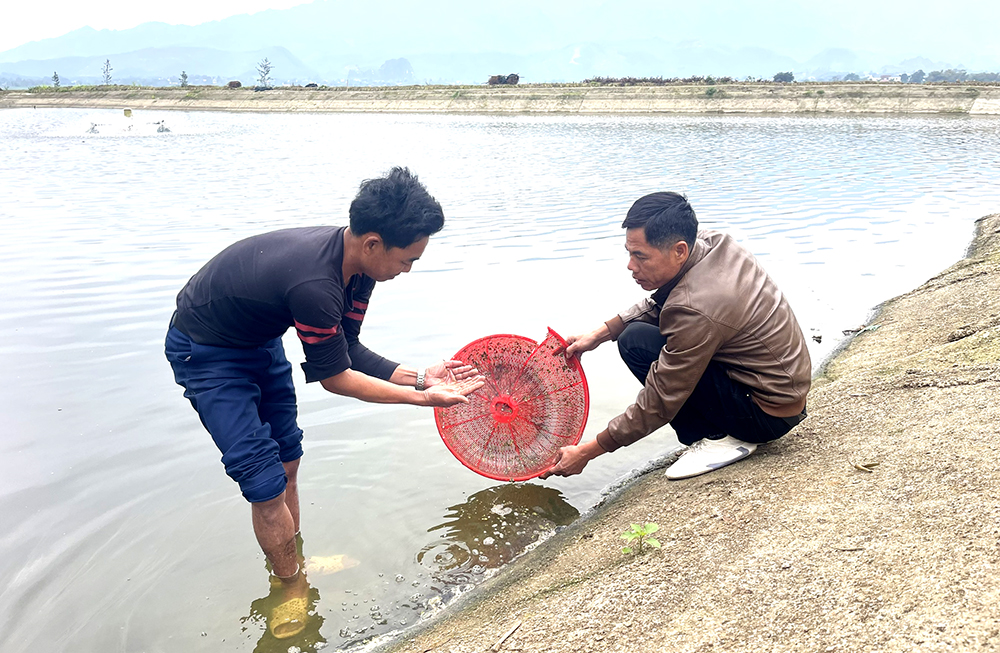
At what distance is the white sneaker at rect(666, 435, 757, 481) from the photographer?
3609mm

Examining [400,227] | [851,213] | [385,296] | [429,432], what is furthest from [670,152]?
[400,227]

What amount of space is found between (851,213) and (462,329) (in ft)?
28.4

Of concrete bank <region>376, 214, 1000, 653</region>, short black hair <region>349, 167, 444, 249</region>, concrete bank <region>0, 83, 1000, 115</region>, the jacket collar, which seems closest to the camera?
concrete bank <region>376, 214, 1000, 653</region>

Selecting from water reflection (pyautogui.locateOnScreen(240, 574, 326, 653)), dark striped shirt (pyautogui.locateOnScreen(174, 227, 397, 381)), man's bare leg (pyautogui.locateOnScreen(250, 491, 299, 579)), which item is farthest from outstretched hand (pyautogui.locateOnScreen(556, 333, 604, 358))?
water reflection (pyautogui.locateOnScreen(240, 574, 326, 653))

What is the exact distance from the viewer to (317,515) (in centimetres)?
415

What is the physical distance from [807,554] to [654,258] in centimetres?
139

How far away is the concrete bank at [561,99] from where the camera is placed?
3978 centimetres

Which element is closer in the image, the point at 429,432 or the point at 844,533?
the point at 844,533

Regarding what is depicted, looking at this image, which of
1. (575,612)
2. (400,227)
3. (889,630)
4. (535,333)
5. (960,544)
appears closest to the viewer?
(889,630)

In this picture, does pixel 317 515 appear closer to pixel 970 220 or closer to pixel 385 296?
pixel 385 296

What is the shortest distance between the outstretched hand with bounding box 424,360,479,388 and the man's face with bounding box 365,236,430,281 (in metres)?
0.84

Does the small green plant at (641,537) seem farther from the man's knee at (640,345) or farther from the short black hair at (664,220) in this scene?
the short black hair at (664,220)

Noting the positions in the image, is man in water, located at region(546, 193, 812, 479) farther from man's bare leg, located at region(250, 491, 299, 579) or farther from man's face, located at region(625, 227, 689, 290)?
man's bare leg, located at region(250, 491, 299, 579)

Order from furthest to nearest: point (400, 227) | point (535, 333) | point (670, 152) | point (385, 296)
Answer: point (670, 152) < point (385, 296) < point (535, 333) < point (400, 227)
